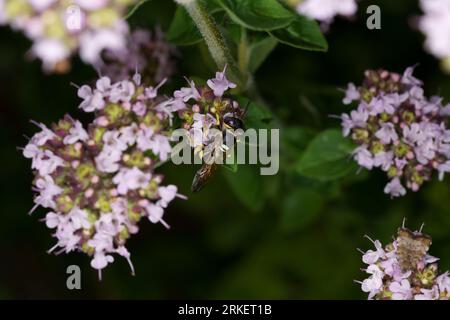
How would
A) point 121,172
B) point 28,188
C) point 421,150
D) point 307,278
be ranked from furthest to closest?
point 28,188 → point 307,278 → point 421,150 → point 121,172

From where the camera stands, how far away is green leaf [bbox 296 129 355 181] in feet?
10.0

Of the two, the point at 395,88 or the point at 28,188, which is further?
the point at 28,188

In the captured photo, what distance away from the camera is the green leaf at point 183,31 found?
2.88m

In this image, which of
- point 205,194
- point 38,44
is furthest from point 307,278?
point 38,44

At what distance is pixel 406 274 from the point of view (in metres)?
2.57

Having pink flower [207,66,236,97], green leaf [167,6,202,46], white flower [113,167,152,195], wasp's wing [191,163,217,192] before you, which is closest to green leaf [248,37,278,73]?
green leaf [167,6,202,46]

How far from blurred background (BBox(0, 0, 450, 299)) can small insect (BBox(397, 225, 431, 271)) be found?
117 cm

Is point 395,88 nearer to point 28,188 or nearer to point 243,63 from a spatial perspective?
point 243,63

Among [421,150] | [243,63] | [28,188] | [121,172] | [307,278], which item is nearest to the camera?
[121,172]

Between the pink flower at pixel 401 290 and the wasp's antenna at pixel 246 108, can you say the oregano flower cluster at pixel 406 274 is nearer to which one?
the pink flower at pixel 401 290

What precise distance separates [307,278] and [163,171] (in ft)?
3.50

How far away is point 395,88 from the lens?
295 cm

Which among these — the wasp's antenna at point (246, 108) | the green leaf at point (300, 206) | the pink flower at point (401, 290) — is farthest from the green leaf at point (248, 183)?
the pink flower at point (401, 290)

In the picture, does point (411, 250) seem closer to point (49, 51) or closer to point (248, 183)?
point (248, 183)
